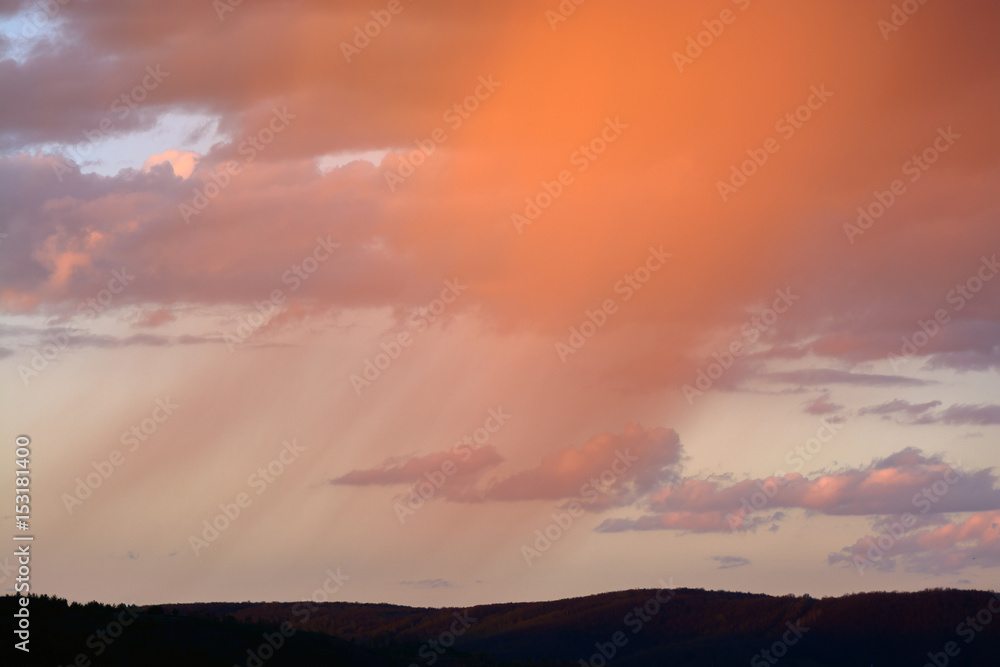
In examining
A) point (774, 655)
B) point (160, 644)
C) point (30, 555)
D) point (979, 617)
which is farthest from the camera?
point (979, 617)

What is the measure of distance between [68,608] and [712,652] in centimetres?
12694

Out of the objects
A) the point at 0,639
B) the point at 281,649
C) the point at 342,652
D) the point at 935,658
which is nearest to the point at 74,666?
the point at 0,639

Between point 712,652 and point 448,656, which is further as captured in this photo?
point 712,652

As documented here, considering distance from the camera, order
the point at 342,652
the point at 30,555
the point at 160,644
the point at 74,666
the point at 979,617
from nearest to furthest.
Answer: the point at 30,555, the point at 74,666, the point at 160,644, the point at 342,652, the point at 979,617

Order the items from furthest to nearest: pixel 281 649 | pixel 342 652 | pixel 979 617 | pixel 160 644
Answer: pixel 979 617 < pixel 342 652 < pixel 281 649 < pixel 160 644

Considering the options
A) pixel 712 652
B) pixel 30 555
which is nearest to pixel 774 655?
pixel 712 652

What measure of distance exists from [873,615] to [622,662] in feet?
152

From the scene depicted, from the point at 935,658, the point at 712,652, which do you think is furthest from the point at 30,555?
the point at 935,658

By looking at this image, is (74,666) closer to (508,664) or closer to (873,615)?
(508,664)

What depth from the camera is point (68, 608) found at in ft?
239

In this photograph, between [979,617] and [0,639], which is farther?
[979,617]

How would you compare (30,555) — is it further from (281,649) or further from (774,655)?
(774,655)

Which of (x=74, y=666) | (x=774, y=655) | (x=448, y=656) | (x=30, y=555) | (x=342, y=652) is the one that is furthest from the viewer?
(x=774, y=655)

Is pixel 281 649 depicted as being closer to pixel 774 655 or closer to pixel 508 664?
pixel 508 664
